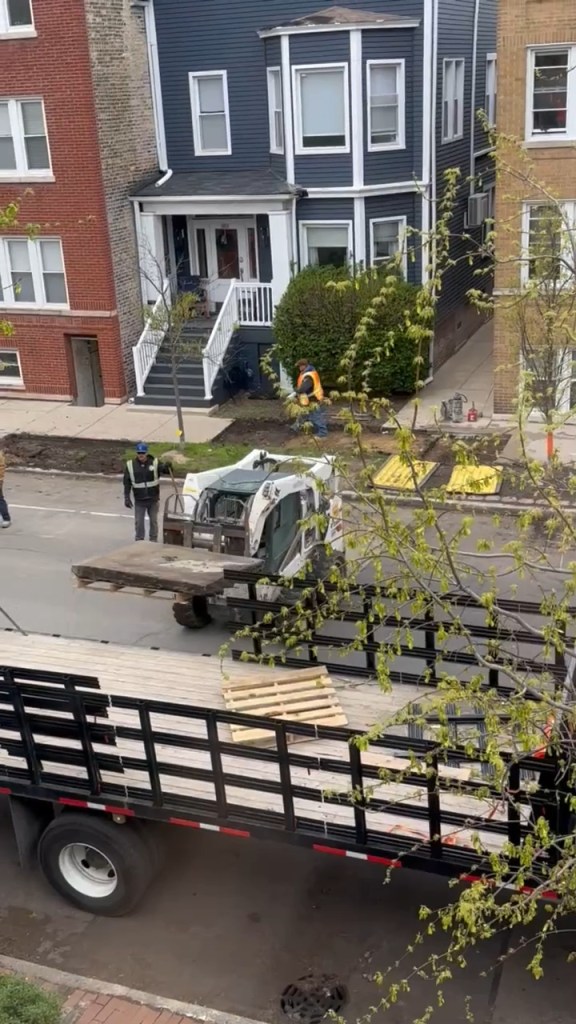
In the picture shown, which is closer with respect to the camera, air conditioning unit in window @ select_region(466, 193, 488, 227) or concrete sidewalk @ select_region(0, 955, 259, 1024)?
concrete sidewalk @ select_region(0, 955, 259, 1024)

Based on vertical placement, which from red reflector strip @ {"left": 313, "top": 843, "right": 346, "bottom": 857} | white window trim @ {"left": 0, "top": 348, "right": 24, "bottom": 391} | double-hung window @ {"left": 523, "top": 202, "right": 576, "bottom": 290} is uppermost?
double-hung window @ {"left": 523, "top": 202, "right": 576, "bottom": 290}

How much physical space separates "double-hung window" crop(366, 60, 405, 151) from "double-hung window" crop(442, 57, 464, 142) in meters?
1.97

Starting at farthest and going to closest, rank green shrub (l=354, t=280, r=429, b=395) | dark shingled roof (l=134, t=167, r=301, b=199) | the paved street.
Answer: dark shingled roof (l=134, t=167, r=301, b=199) < green shrub (l=354, t=280, r=429, b=395) < the paved street

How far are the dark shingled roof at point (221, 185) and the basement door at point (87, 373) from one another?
3.56 metres

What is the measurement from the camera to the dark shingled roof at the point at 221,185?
21.8 metres

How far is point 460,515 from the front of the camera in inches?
625

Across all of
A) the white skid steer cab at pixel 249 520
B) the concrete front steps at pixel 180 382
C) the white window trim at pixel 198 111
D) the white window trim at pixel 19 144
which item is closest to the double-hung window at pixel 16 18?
the white window trim at pixel 19 144

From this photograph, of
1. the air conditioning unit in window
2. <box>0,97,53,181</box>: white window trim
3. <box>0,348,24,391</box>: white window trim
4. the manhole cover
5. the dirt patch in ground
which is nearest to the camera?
the manhole cover

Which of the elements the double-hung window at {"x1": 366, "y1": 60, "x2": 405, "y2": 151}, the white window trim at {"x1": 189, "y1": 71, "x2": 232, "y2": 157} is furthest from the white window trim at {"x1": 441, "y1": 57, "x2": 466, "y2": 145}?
the white window trim at {"x1": 189, "y1": 71, "x2": 232, "y2": 157}

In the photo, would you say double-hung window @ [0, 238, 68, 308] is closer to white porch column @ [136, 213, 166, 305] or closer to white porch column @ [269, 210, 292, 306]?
white porch column @ [136, 213, 166, 305]

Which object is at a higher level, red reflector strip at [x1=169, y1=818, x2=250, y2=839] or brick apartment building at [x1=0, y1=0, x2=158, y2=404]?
brick apartment building at [x1=0, y1=0, x2=158, y2=404]

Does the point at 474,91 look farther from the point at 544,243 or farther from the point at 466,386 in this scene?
the point at 544,243

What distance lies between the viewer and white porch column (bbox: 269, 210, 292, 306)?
A: 861 inches

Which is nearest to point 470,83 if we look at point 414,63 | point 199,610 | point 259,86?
point 414,63
